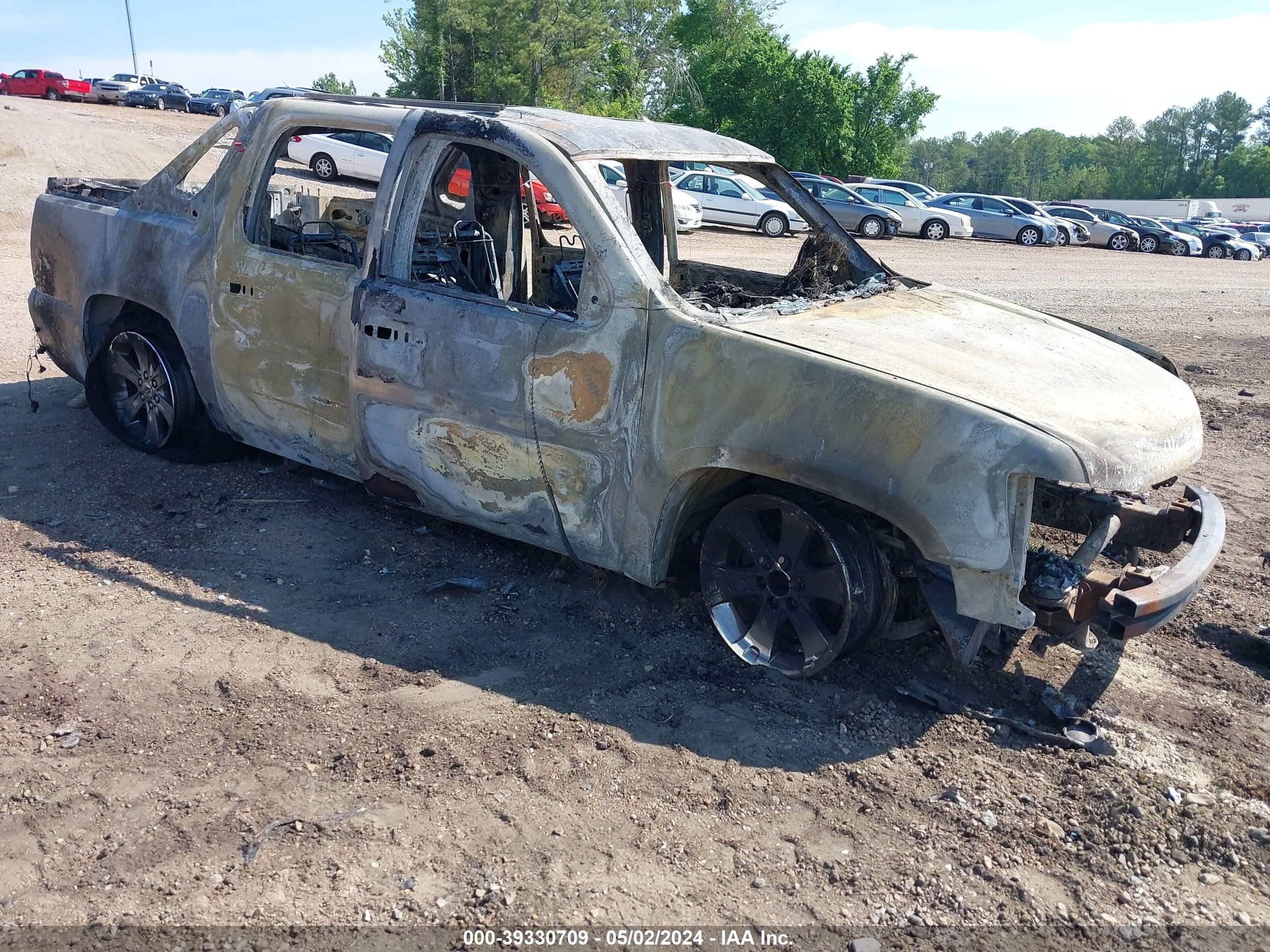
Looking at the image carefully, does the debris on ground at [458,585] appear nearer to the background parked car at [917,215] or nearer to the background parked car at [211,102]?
the background parked car at [917,215]

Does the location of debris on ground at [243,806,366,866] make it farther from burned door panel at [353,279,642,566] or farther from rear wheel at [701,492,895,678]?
rear wheel at [701,492,895,678]

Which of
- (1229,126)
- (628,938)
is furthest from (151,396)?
(1229,126)

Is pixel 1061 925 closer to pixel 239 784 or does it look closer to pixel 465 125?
pixel 239 784

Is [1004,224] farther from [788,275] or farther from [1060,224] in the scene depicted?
[788,275]

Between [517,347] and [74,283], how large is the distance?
3252 millimetres

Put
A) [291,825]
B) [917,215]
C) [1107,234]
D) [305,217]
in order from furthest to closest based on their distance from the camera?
1. [1107,234]
2. [917,215]
3. [305,217]
4. [291,825]

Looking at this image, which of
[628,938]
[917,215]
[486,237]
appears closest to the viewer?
[628,938]

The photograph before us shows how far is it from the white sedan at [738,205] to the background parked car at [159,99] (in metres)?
29.2

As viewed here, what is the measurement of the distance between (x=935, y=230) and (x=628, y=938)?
88.6ft

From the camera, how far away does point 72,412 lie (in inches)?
253

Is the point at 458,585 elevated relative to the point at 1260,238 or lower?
elevated

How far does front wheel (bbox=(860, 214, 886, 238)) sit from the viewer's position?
2558 centimetres

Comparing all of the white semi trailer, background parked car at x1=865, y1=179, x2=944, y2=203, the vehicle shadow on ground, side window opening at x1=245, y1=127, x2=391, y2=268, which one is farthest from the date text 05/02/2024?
the white semi trailer

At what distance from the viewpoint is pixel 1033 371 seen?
11.9 ft
